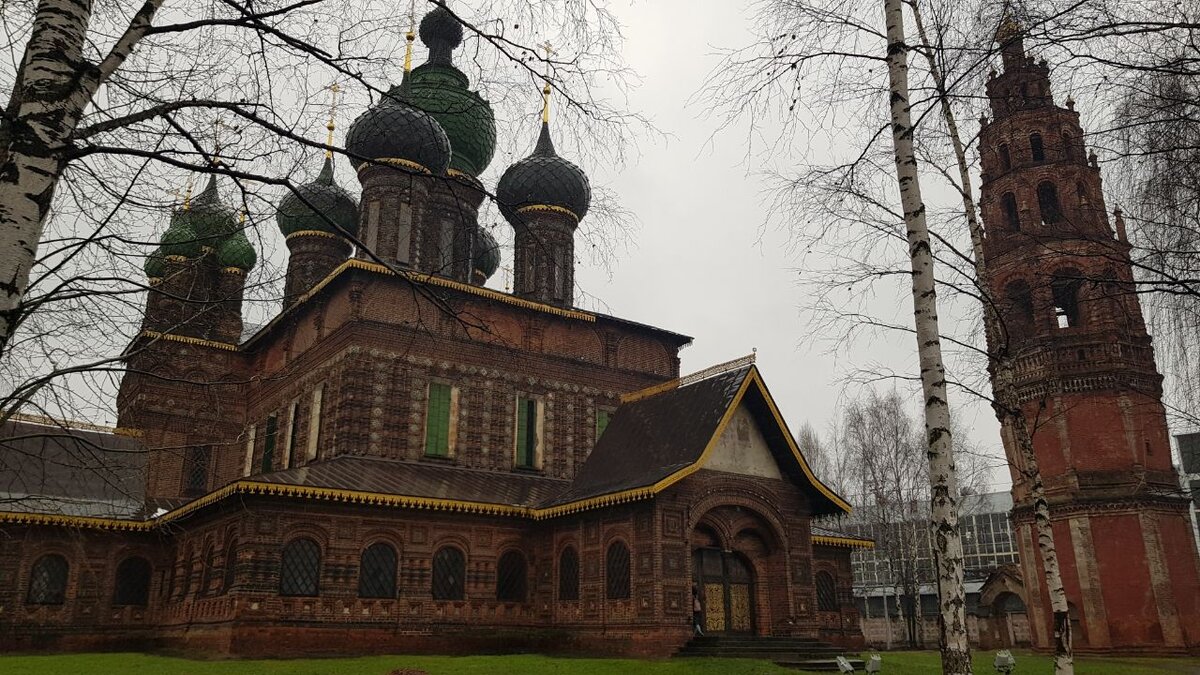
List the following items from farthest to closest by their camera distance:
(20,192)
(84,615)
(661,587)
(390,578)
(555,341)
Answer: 1. (555,341)
2. (84,615)
3. (390,578)
4. (661,587)
5. (20,192)

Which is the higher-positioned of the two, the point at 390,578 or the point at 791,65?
the point at 791,65

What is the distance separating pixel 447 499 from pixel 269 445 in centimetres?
862

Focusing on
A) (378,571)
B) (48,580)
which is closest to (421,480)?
(378,571)

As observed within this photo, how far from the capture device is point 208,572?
18203 mm

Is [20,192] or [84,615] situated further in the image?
[84,615]

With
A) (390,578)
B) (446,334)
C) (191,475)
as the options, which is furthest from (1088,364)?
(191,475)

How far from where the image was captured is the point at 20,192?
13.6ft

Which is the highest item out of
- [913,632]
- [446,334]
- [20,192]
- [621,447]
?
[446,334]

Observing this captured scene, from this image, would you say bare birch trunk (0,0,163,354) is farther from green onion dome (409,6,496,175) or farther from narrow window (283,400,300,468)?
green onion dome (409,6,496,175)

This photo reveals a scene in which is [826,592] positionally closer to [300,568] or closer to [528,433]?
[528,433]

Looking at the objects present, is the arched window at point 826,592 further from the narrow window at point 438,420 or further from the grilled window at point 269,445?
the grilled window at point 269,445

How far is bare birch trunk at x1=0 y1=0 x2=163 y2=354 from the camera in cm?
409

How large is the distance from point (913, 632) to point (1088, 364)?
1236 centimetres

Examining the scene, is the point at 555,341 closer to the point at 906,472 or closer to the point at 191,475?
the point at 191,475
